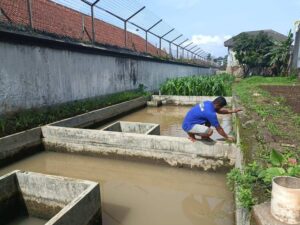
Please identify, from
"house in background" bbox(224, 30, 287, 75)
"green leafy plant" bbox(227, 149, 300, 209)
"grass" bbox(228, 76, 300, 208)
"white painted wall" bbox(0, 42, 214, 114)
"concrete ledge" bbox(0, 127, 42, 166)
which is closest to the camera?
"green leafy plant" bbox(227, 149, 300, 209)

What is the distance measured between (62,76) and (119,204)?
247 inches

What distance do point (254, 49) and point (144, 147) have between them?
26.6 m

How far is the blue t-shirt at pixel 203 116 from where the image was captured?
4.82 m

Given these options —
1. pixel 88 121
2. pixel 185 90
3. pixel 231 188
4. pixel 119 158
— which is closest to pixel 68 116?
pixel 88 121

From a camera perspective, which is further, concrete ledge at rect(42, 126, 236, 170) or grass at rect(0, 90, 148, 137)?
grass at rect(0, 90, 148, 137)

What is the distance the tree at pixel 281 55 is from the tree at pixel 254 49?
829mm

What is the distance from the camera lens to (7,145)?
549 centimetres

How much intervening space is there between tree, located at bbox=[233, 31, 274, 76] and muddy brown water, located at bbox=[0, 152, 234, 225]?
25444mm

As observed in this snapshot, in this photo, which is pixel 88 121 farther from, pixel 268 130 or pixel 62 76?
pixel 268 130

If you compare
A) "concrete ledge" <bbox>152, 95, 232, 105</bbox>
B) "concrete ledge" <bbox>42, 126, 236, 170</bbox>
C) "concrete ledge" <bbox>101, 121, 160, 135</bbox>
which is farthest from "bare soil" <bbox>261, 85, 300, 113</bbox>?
"concrete ledge" <bbox>101, 121, 160, 135</bbox>

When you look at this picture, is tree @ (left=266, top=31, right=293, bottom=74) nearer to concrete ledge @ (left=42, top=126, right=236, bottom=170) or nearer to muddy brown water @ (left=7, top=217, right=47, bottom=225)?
concrete ledge @ (left=42, top=126, right=236, bottom=170)

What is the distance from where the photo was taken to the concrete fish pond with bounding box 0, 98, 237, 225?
12.1 ft

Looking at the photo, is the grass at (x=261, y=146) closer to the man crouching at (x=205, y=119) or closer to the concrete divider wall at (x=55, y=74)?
the man crouching at (x=205, y=119)

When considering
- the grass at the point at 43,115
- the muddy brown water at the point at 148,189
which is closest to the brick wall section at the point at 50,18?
the grass at the point at 43,115
